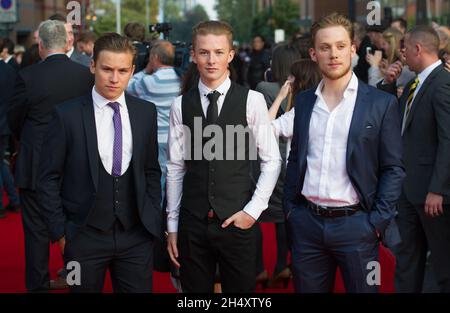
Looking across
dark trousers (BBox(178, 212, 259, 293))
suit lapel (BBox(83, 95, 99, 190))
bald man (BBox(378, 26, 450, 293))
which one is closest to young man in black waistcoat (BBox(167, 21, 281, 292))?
dark trousers (BBox(178, 212, 259, 293))

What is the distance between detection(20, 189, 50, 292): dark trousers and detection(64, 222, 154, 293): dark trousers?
2.54m

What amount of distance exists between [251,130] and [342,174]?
0.62 metres

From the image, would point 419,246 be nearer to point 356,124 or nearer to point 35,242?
point 356,124

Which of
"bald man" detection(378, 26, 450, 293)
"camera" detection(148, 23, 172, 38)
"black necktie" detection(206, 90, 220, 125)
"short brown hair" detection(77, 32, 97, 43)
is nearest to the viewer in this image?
"black necktie" detection(206, 90, 220, 125)

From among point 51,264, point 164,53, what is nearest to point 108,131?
point 164,53

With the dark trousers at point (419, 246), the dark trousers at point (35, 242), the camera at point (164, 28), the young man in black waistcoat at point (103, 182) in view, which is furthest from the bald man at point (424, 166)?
the camera at point (164, 28)

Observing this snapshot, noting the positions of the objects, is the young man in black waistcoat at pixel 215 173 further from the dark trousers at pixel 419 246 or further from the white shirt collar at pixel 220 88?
the dark trousers at pixel 419 246

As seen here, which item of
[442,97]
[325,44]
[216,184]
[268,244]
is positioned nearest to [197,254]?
[216,184]

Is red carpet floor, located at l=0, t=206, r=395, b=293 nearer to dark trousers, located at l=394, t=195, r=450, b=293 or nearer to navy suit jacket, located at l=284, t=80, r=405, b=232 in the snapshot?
dark trousers, located at l=394, t=195, r=450, b=293

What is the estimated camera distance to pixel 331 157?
4504 mm

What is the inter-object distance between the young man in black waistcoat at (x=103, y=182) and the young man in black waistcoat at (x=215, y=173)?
20 centimetres

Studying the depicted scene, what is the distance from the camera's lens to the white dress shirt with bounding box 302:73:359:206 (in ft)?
14.7
